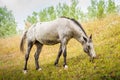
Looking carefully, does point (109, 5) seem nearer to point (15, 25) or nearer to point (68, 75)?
point (15, 25)

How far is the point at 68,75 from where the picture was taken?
12.1m

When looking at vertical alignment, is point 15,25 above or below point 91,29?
below

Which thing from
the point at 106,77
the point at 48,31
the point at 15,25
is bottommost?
the point at 15,25

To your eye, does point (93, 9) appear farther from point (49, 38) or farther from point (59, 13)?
point (49, 38)

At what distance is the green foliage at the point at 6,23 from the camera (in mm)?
58844

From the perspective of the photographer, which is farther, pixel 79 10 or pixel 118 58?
pixel 79 10

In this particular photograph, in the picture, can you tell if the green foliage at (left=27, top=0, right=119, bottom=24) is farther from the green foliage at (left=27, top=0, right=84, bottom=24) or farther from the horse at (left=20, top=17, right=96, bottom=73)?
the horse at (left=20, top=17, right=96, bottom=73)

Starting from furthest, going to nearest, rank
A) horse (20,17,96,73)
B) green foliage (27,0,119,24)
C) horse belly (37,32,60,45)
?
green foliage (27,0,119,24)
horse belly (37,32,60,45)
horse (20,17,96,73)

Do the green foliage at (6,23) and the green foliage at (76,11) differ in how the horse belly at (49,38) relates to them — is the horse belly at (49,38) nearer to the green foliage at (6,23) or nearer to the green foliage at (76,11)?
the green foliage at (76,11)

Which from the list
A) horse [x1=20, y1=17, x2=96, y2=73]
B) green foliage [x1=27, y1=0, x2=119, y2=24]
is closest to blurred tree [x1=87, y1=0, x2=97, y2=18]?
green foliage [x1=27, y1=0, x2=119, y2=24]

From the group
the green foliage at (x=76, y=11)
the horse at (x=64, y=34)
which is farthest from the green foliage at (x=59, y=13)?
the horse at (x=64, y=34)

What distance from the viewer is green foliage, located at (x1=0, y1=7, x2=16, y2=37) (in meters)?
58.8

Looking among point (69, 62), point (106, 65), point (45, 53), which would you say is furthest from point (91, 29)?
point (106, 65)

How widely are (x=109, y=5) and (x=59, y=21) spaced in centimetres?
3382
